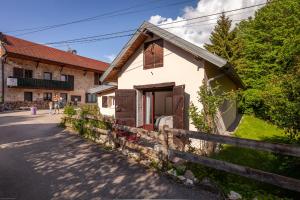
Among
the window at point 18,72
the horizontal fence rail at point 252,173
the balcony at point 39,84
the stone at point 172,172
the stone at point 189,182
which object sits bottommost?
the stone at point 189,182

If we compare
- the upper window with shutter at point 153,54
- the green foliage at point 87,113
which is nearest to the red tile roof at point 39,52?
the green foliage at point 87,113

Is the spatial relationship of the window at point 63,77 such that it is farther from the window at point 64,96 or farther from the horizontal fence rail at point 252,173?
the horizontal fence rail at point 252,173

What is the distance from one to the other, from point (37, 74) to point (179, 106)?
947 inches

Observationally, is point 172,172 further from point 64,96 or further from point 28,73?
point 64,96

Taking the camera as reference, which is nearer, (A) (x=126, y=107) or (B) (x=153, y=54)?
(B) (x=153, y=54)

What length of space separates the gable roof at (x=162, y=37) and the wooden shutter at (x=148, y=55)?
17.6 inches

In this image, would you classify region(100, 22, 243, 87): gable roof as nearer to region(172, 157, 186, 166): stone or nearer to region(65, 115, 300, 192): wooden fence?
region(65, 115, 300, 192): wooden fence

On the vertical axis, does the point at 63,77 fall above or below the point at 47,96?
above

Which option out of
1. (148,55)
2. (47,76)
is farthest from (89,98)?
(148,55)

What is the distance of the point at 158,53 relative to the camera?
11.5 meters

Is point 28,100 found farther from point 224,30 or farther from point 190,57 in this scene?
point 224,30

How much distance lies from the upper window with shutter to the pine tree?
18.1 metres

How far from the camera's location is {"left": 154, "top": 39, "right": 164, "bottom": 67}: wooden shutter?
37.3 feet

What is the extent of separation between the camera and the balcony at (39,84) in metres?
24.8
